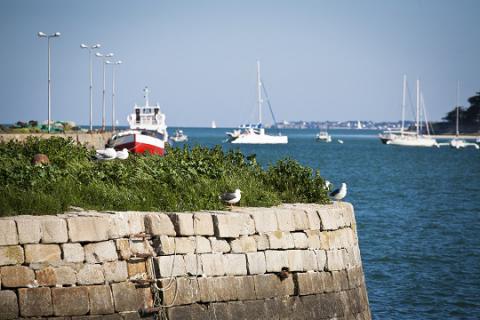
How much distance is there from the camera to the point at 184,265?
1525 cm

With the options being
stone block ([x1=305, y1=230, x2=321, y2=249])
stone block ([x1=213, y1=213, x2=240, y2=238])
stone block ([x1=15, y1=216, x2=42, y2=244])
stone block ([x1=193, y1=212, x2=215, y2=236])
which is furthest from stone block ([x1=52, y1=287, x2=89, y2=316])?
stone block ([x1=305, y1=230, x2=321, y2=249])

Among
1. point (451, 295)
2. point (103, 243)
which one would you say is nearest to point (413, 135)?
point (451, 295)

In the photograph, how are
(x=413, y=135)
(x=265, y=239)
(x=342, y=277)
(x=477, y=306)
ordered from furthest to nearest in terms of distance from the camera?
1. (x=413, y=135)
2. (x=477, y=306)
3. (x=342, y=277)
4. (x=265, y=239)

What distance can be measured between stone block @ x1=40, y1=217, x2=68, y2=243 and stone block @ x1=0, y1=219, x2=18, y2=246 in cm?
38

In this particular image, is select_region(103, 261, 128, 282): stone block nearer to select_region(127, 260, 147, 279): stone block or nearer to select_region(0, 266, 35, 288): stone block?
select_region(127, 260, 147, 279): stone block

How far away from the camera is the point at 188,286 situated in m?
15.3

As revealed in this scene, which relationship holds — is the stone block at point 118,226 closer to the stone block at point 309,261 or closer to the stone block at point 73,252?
the stone block at point 73,252

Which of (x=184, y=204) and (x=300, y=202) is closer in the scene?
(x=184, y=204)

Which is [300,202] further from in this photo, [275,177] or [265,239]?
[265,239]

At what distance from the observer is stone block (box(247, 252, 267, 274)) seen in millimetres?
15991

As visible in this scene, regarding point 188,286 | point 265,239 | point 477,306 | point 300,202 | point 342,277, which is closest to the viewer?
point 188,286

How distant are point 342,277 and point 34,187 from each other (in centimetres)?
526

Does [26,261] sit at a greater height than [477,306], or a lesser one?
greater

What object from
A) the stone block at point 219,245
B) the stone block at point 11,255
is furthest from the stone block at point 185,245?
the stone block at point 11,255
